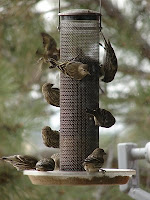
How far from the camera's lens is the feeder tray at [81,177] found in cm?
248

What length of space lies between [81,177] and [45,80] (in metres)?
2.28

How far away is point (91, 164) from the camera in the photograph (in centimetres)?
251

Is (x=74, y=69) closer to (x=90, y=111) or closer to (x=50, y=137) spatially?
(x=90, y=111)

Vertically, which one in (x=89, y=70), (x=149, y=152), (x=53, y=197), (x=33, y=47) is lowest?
(x=53, y=197)

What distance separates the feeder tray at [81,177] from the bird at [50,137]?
31 cm

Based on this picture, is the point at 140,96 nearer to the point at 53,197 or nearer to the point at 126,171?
the point at 53,197

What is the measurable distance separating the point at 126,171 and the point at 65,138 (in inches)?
13.4

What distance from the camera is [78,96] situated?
279 centimetres

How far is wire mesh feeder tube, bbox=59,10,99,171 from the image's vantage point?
276cm

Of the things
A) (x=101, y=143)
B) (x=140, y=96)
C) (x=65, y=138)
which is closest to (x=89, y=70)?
(x=65, y=138)

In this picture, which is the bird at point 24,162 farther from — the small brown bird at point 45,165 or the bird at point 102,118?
the bird at point 102,118

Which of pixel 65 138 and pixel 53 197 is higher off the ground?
pixel 65 138

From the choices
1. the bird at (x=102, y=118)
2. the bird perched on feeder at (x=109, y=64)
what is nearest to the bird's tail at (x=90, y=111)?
the bird at (x=102, y=118)

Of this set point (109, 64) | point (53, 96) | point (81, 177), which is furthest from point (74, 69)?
point (81, 177)
